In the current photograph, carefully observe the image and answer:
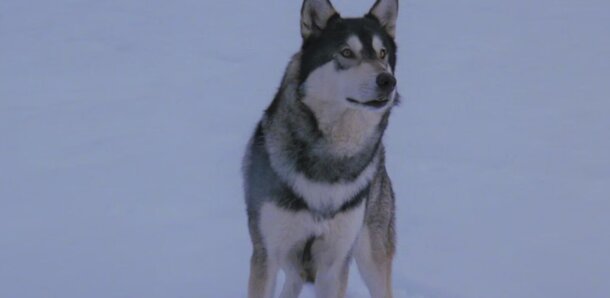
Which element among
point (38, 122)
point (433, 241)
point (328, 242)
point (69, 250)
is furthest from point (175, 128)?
point (328, 242)

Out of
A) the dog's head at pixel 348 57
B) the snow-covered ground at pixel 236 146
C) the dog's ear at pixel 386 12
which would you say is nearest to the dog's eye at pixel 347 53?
the dog's head at pixel 348 57

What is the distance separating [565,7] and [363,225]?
9469 millimetres

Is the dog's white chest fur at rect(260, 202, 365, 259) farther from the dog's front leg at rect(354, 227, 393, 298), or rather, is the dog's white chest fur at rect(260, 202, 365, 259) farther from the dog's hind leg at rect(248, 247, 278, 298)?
the dog's front leg at rect(354, 227, 393, 298)

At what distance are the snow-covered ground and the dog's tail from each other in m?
0.71

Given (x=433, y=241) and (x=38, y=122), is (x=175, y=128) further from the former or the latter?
(x=433, y=241)

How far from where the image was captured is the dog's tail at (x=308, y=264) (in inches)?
147

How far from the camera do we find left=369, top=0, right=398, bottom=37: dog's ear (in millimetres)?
3764

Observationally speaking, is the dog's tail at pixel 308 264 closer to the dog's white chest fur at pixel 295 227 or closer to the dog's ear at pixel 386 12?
the dog's white chest fur at pixel 295 227

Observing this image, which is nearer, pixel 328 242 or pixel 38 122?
pixel 328 242

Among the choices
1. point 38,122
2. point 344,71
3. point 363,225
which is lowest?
point 38,122

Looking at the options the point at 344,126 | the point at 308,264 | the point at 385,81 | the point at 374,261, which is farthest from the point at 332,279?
the point at 385,81

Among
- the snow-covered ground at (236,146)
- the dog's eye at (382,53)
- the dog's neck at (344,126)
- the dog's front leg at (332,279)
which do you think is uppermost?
the dog's eye at (382,53)

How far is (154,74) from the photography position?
937 cm

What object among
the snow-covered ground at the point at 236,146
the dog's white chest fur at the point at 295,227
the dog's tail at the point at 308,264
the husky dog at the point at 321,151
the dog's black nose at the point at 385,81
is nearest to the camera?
the dog's black nose at the point at 385,81
